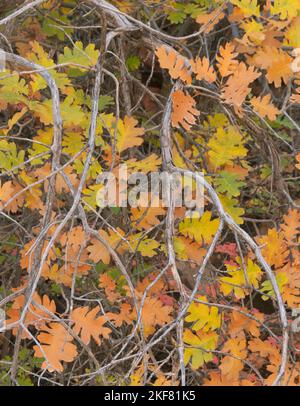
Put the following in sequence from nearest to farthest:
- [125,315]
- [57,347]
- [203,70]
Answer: [57,347] → [203,70] → [125,315]

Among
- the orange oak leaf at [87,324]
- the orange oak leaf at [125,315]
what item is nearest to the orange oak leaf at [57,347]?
the orange oak leaf at [87,324]

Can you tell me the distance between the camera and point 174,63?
5.48ft

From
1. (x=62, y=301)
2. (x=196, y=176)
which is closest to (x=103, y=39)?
(x=196, y=176)

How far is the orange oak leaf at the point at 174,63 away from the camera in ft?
5.26

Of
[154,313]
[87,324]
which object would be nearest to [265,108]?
[154,313]

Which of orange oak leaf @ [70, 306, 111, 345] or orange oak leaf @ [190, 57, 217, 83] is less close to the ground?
orange oak leaf @ [190, 57, 217, 83]

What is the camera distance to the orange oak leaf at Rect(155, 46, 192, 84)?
160 centimetres

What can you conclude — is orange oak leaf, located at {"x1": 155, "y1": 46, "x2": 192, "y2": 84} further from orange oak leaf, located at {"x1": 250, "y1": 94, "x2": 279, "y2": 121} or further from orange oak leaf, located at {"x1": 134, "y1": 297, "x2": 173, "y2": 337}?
orange oak leaf, located at {"x1": 134, "y1": 297, "x2": 173, "y2": 337}

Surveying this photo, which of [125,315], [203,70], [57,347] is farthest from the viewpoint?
[125,315]

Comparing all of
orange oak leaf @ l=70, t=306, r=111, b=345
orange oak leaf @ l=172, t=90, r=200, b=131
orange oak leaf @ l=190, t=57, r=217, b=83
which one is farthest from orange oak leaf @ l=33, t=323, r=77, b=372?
orange oak leaf @ l=190, t=57, r=217, b=83

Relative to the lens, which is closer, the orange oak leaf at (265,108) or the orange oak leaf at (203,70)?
the orange oak leaf at (203,70)

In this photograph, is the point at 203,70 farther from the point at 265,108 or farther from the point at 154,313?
the point at 154,313

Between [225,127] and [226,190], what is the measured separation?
279 mm

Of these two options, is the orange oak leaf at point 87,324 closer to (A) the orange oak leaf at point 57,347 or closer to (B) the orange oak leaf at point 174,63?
(A) the orange oak leaf at point 57,347
